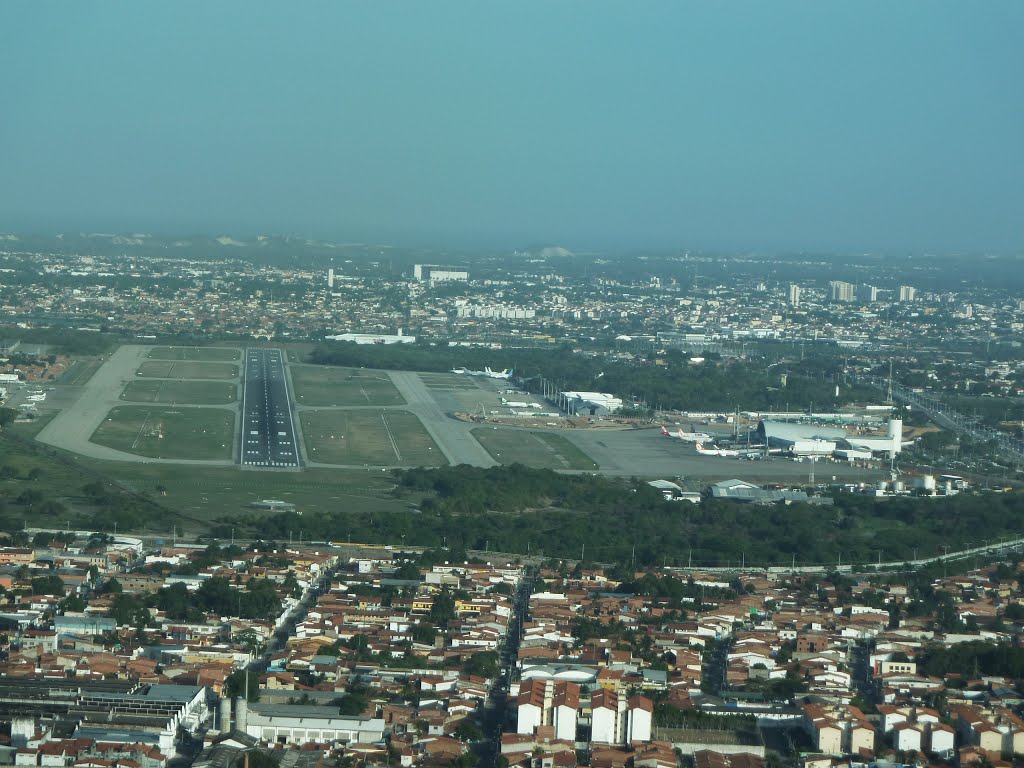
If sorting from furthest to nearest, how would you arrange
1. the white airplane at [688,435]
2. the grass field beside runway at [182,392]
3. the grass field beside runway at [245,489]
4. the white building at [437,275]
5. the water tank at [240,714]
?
the white building at [437,275] < the grass field beside runway at [182,392] < the white airplane at [688,435] < the grass field beside runway at [245,489] < the water tank at [240,714]

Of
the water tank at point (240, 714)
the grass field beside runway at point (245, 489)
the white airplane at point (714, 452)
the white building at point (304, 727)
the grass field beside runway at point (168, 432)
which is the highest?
the water tank at point (240, 714)

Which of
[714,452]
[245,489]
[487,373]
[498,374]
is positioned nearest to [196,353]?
[487,373]

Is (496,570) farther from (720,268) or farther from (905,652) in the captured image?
(720,268)

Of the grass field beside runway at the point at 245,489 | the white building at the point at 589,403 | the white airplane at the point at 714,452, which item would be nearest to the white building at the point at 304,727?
the grass field beside runway at the point at 245,489

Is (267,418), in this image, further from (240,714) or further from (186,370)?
(240,714)

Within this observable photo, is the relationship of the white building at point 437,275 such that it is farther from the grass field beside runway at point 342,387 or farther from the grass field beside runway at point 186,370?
the grass field beside runway at point 342,387

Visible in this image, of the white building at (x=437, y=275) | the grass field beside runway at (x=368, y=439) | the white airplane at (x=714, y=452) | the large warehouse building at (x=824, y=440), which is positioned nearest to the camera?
the grass field beside runway at (x=368, y=439)

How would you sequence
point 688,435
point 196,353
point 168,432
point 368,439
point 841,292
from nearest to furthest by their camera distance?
point 168,432
point 368,439
point 688,435
point 196,353
point 841,292

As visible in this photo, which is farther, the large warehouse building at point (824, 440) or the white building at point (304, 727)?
the large warehouse building at point (824, 440)
